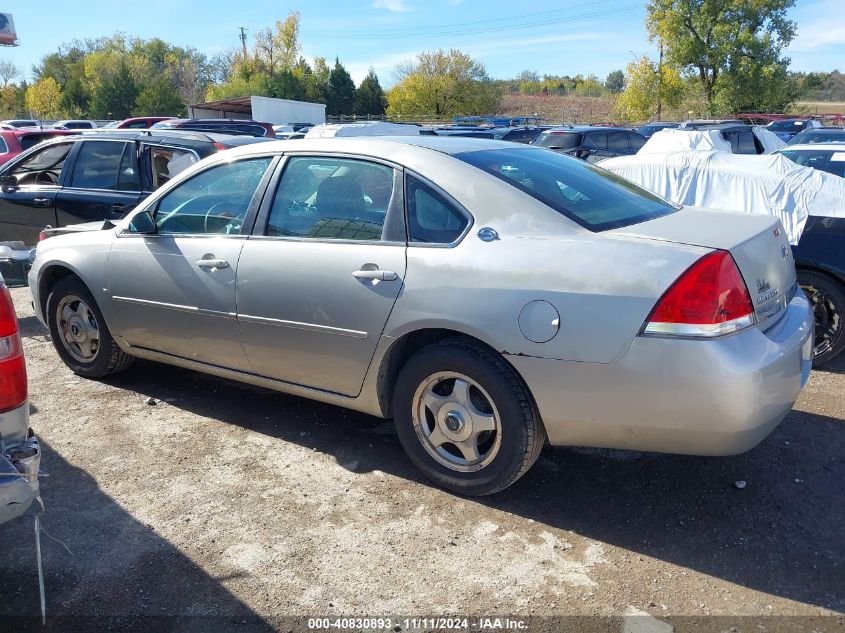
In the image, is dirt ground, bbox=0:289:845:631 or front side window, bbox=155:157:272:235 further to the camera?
front side window, bbox=155:157:272:235

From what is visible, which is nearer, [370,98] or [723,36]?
[723,36]

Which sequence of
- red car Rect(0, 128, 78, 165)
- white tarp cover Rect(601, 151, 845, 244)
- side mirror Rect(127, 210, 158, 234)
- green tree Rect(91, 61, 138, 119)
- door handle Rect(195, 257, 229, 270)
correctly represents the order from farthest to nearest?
1. green tree Rect(91, 61, 138, 119)
2. red car Rect(0, 128, 78, 165)
3. white tarp cover Rect(601, 151, 845, 244)
4. side mirror Rect(127, 210, 158, 234)
5. door handle Rect(195, 257, 229, 270)

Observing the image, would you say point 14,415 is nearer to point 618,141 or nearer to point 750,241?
point 750,241

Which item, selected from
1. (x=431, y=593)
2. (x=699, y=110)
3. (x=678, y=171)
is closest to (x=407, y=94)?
(x=699, y=110)

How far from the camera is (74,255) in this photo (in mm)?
4711

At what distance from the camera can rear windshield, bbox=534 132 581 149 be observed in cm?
1612

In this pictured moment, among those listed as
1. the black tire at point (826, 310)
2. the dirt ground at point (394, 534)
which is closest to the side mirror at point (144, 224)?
the dirt ground at point (394, 534)

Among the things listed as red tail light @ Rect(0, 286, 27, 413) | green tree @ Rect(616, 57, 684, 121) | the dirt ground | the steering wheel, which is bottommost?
the dirt ground

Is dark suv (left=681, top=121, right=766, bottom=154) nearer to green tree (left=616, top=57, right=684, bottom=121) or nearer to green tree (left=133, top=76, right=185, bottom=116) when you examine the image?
green tree (left=616, top=57, right=684, bottom=121)

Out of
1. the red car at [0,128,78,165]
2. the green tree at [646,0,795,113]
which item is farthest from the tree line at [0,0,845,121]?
the red car at [0,128,78,165]

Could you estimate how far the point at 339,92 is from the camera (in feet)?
202

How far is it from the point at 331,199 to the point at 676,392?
1998 mm

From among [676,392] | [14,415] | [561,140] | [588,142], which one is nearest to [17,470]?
[14,415]

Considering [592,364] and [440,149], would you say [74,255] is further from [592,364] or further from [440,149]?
[592,364]
